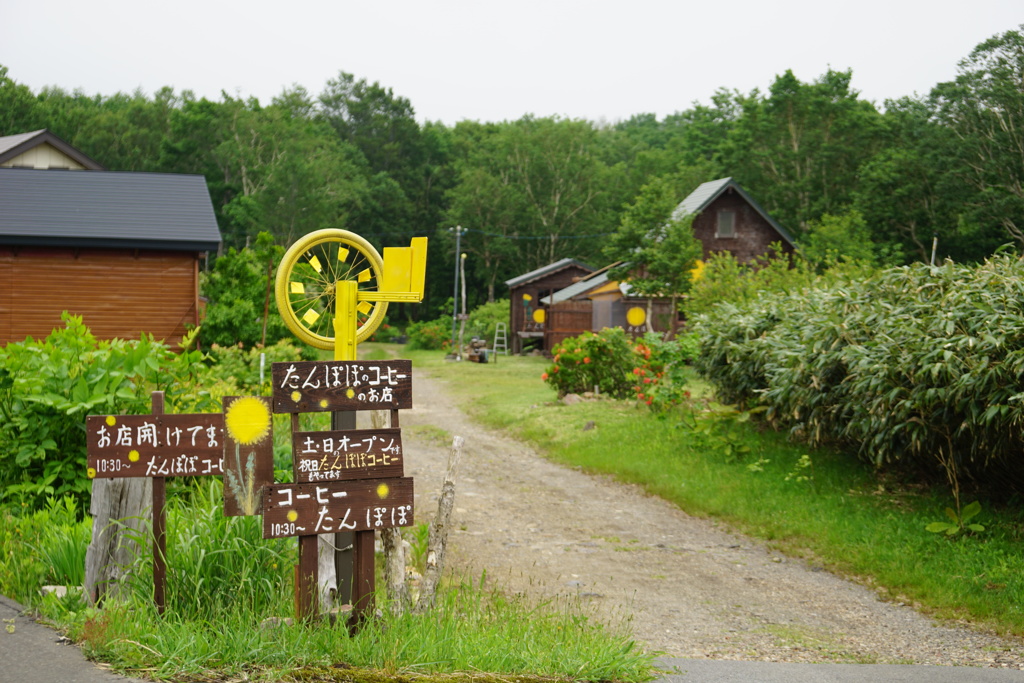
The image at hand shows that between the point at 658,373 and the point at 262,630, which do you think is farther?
the point at 658,373

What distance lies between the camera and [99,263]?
60.4 ft

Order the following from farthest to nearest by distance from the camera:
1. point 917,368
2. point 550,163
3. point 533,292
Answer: point 550,163
point 533,292
point 917,368

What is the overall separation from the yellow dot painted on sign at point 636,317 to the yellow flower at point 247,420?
2720cm

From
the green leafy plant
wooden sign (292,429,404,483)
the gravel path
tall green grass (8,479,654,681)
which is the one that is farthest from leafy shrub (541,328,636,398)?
wooden sign (292,429,404,483)

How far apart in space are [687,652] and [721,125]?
62144mm

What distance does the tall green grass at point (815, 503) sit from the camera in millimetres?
7301

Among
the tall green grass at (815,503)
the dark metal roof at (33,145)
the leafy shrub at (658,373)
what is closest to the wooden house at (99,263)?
the dark metal roof at (33,145)

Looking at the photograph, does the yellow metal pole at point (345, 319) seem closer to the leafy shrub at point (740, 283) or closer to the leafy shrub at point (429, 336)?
the leafy shrub at point (740, 283)

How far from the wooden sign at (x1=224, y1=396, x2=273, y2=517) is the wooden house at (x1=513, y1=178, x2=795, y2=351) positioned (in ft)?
90.3

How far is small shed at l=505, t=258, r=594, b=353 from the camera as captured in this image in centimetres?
4147

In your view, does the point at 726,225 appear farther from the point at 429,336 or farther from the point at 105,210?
the point at 105,210

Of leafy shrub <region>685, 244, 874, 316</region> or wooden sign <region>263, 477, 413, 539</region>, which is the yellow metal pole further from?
leafy shrub <region>685, 244, 874, 316</region>

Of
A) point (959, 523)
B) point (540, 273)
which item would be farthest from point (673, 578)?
point (540, 273)

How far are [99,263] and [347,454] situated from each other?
15750 mm
